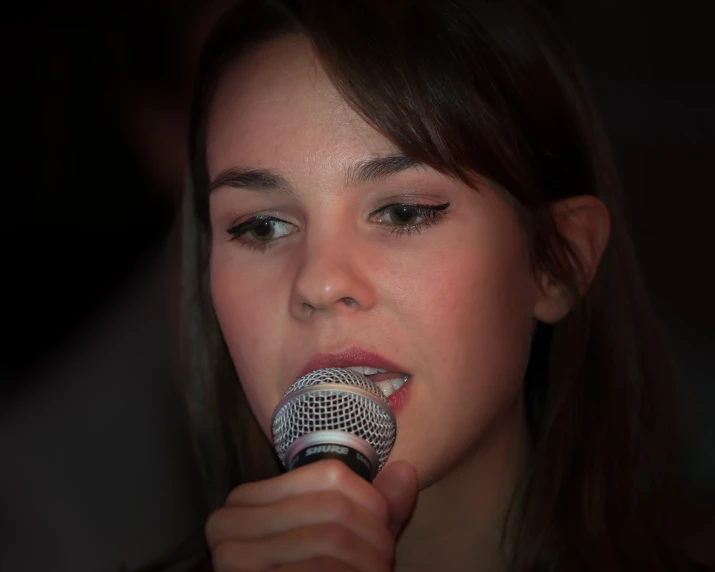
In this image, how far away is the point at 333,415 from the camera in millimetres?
719

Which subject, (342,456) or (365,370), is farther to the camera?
(365,370)

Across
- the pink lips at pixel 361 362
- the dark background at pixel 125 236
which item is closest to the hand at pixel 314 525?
the pink lips at pixel 361 362

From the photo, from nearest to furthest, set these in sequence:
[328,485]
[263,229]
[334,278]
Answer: [328,485] → [334,278] → [263,229]

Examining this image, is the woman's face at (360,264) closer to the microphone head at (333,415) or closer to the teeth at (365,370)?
the teeth at (365,370)

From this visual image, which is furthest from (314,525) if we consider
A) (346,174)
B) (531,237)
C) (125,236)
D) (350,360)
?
(125,236)

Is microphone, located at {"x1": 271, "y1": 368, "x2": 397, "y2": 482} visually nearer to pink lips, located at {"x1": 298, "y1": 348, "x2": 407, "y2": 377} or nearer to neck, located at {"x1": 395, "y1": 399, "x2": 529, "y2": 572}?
pink lips, located at {"x1": 298, "y1": 348, "x2": 407, "y2": 377}

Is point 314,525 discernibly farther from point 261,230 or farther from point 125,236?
point 125,236

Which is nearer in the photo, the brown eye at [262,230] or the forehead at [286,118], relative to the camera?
the forehead at [286,118]

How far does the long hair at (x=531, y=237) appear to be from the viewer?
101 centimetres

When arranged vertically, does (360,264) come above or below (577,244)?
below

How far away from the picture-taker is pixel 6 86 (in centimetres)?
138

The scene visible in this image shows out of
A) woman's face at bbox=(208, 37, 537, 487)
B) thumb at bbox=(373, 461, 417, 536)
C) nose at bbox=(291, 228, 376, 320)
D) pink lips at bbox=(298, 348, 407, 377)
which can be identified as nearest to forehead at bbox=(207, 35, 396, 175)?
A: woman's face at bbox=(208, 37, 537, 487)

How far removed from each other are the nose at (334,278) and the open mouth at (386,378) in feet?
0.26

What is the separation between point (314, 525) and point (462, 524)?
530 mm
